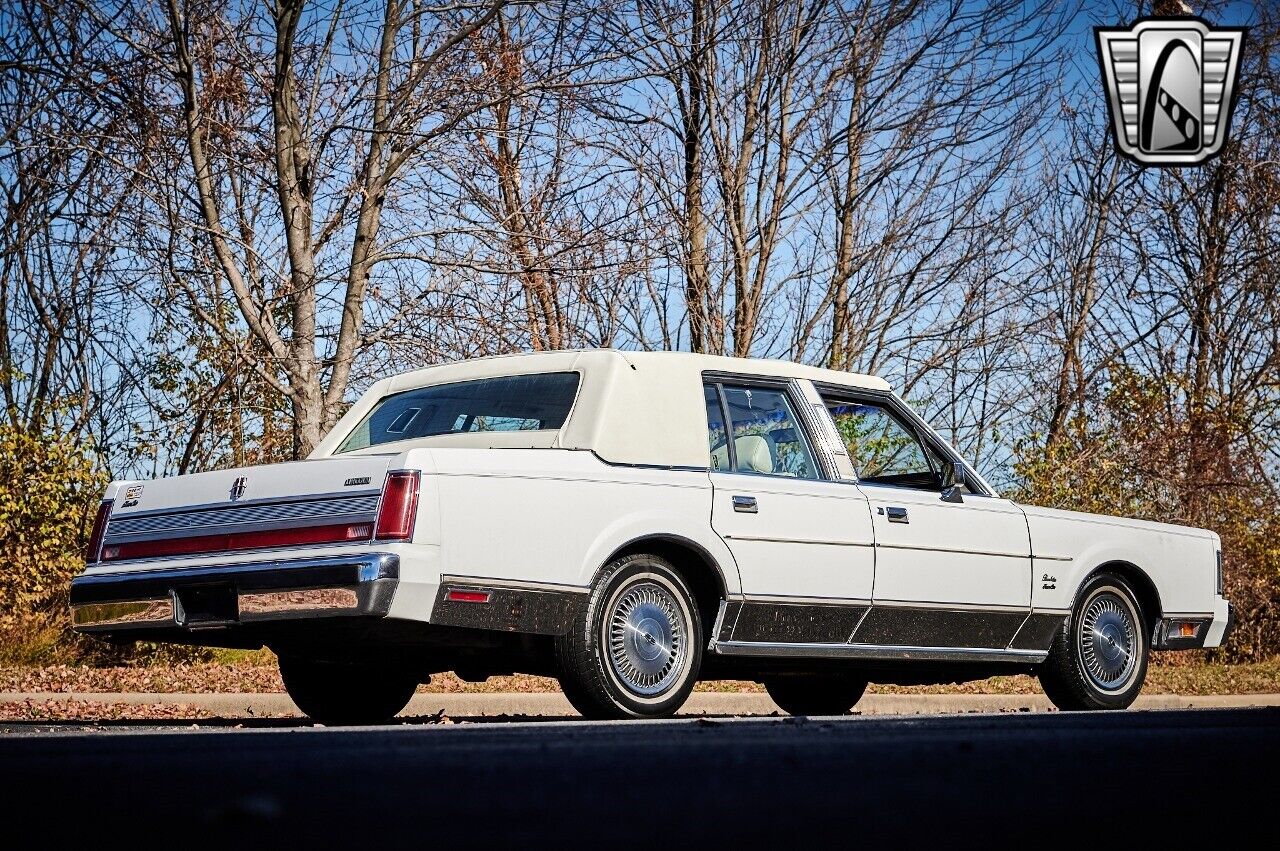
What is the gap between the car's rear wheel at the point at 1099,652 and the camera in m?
9.73

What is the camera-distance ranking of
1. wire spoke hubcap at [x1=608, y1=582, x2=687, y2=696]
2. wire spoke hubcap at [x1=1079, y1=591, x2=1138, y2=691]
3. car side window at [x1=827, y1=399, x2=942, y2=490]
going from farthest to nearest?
1. car side window at [x1=827, y1=399, x2=942, y2=490]
2. wire spoke hubcap at [x1=1079, y1=591, x2=1138, y2=691]
3. wire spoke hubcap at [x1=608, y1=582, x2=687, y2=696]

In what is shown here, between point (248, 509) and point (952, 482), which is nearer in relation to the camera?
point (248, 509)

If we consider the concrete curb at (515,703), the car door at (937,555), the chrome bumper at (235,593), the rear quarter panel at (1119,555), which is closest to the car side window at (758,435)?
the car door at (937,555)

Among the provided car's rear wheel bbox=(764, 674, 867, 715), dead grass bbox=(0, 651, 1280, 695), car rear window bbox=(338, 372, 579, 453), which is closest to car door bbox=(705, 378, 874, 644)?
car rear window bbox=(338, 372, 579, 453)

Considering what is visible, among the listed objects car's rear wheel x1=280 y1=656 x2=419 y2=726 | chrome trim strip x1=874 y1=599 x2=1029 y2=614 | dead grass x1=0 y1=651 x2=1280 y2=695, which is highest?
chrome trim strip x1=874 y1=599 x2=1029 y2=614

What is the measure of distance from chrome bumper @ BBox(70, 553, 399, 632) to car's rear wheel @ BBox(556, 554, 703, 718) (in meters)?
1.01

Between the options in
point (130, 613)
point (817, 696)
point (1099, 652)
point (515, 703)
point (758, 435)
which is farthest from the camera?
point (515, 703)

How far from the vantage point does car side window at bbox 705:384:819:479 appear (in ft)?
27.7

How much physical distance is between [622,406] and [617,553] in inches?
30.6

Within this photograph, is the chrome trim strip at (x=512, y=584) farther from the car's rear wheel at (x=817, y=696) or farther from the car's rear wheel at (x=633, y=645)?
the car's rear wheel at (x=817, y=696)

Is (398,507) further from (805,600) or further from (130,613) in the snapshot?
(805,600)

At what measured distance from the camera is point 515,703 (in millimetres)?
10836

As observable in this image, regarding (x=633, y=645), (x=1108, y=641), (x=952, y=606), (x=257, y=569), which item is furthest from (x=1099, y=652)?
(x=257, y=569)

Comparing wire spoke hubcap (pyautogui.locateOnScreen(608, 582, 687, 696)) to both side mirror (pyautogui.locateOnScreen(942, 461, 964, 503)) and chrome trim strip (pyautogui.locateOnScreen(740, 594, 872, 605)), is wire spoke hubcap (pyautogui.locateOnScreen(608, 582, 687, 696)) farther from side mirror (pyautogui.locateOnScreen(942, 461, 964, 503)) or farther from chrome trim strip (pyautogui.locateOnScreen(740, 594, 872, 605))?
side mirror (pyautogui.locateOnScreen(942, 461, 964, 503))
